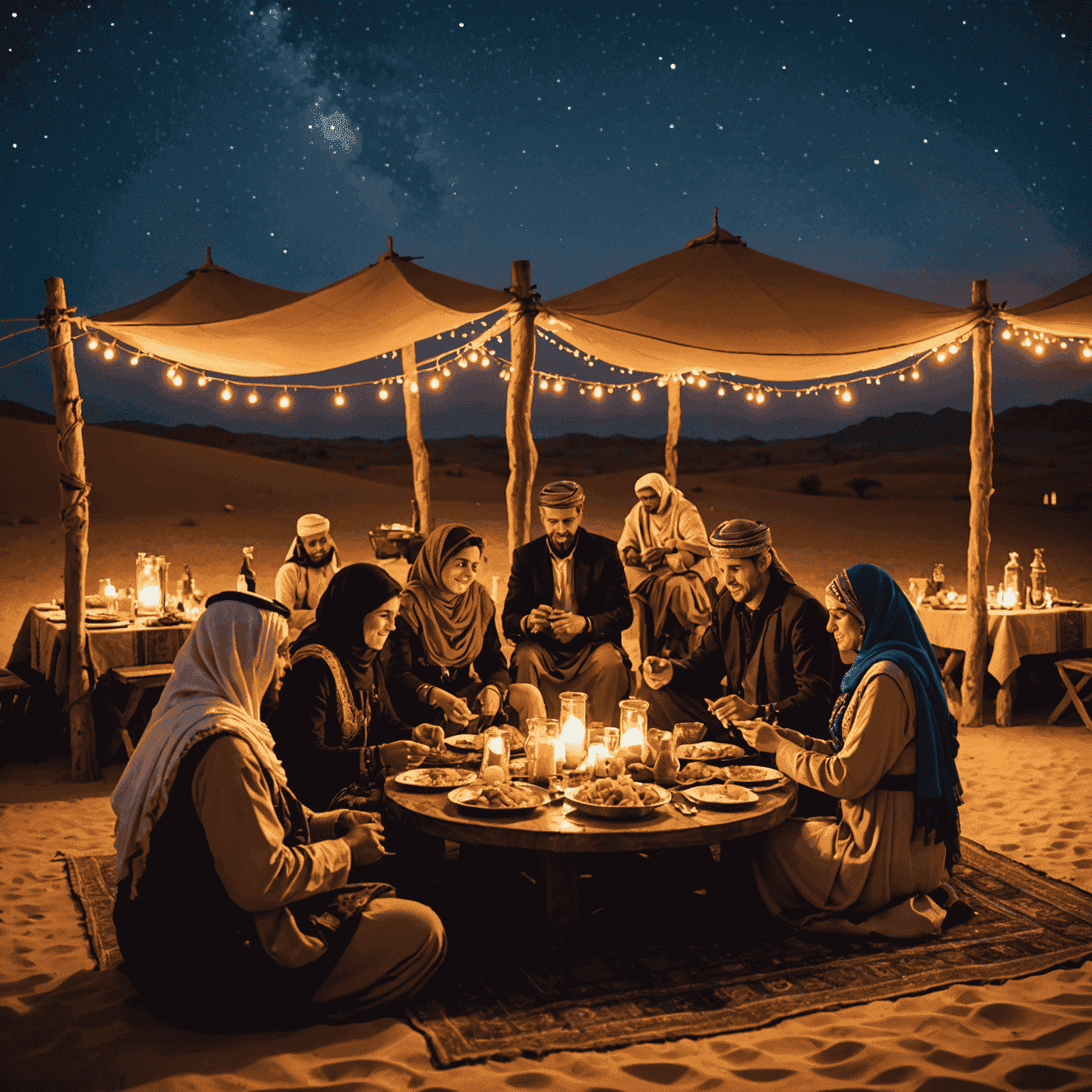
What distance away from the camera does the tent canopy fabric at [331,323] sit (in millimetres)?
5887

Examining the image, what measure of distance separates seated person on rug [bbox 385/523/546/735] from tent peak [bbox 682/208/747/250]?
2.95m

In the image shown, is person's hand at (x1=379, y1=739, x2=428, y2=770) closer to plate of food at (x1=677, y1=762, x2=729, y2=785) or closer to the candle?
the candle

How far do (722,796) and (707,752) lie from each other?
0.57 m

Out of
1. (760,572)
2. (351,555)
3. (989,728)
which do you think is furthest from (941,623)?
(351,555)

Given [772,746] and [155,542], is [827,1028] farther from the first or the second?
[155,542]

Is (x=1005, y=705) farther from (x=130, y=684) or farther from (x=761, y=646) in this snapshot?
(x=130, y=684)

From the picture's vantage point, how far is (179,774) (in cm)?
254

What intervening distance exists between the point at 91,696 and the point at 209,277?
12.8ft

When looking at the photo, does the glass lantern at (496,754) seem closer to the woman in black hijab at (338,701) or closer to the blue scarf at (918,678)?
the woman in black hijab at (338,701)

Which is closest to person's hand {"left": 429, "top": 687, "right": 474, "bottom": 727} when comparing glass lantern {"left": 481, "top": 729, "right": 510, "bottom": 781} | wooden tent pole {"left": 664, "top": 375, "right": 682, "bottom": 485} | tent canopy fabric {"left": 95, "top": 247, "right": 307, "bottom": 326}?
glass lantern {"left": 481, "top": 729, "right": 510, "bottom": 781}

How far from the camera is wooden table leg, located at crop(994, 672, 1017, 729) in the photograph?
720cm

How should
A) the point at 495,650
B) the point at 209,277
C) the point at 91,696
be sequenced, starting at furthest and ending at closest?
the point at 209,277
the point at 91,696
the point at 495,650

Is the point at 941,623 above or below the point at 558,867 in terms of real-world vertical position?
above

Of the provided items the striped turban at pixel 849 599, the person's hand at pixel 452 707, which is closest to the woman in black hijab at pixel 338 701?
the person's hand at pixel 452 707
